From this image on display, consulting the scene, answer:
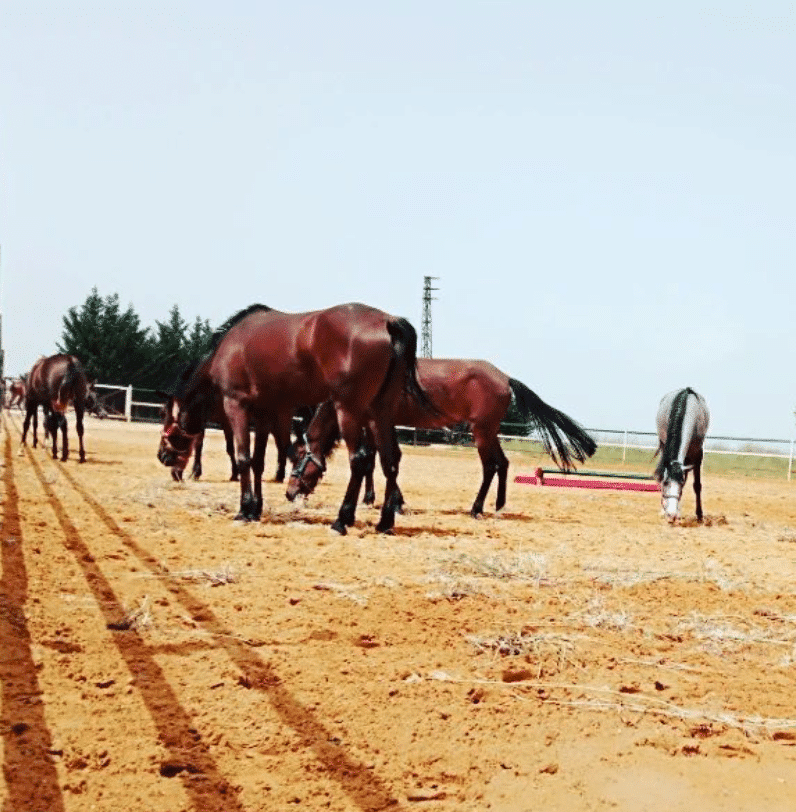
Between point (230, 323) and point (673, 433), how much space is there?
5.82 metres

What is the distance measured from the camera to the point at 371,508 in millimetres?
11930

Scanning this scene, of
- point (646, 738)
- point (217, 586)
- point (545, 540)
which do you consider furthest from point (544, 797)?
point (545, 540)

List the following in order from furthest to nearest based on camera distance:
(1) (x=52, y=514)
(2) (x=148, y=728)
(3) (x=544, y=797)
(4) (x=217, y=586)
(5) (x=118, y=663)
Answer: (1) (x=52, y=514) → (4) (x=217, y=586) → (5) (x=118, y=663) → (2) (x=148, y=728) → (3) (x=544, y=797)

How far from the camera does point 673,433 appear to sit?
40.0 ft

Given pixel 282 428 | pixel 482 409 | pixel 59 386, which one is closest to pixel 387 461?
pixel 282 428

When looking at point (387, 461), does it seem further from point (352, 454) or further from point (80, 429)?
point (80, 429)

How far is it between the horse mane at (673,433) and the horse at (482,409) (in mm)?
971

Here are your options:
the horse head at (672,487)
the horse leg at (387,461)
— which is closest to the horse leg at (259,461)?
the horse leg at (387,461)

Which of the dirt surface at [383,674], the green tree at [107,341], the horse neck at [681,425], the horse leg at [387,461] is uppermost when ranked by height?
the green tree at [107,341]

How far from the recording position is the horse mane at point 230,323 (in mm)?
10438

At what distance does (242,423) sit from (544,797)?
7385 millimetres

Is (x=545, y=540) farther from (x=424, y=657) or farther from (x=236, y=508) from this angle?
(x=424, y=657)

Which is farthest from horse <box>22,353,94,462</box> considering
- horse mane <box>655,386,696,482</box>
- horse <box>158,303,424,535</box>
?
horse mane <box>655,386,696,482</box>

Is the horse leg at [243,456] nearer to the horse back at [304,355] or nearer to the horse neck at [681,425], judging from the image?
the horse back at [304,355]
